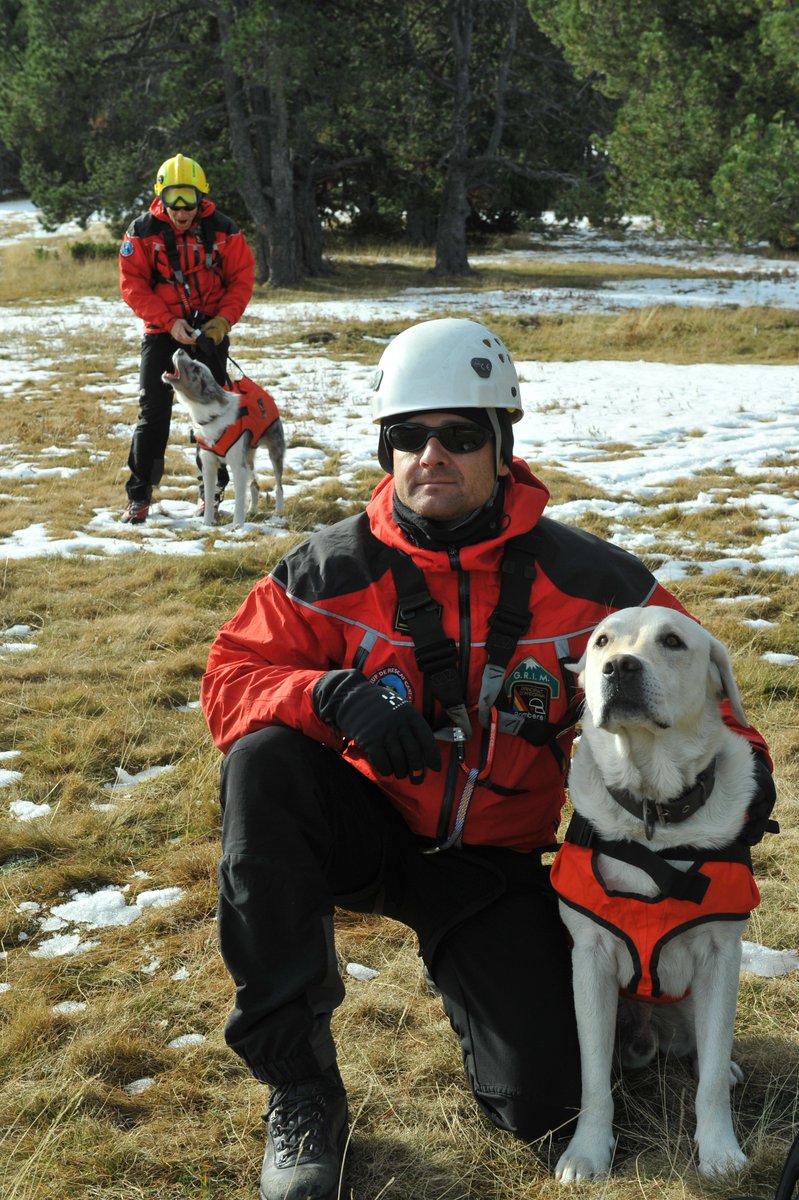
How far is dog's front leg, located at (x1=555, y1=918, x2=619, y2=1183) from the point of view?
247 centimetres

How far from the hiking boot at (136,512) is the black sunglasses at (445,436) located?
538 cm

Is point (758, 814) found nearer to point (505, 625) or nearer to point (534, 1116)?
point (505, 625)

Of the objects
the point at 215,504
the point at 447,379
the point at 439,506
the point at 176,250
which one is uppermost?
the point at 176,250

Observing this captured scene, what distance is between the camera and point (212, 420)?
7.95m

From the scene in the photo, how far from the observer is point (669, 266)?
2948 cm

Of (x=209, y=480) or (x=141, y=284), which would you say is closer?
(x=141, y=284)

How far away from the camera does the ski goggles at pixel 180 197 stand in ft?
24.4

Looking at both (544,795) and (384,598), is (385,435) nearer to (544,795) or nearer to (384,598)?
(384,598)

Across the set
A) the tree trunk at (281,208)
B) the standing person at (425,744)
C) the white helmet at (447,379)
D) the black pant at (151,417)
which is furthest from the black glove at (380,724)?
the tree trunk at (281,208)

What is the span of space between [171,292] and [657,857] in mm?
6641

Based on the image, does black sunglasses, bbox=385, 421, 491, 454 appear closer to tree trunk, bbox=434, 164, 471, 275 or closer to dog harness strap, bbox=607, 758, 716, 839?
dog harness strap, bbox=607, 758, 716, 839

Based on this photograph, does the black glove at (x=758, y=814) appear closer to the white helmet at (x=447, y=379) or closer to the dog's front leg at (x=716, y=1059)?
the dog's front leg at (x=716, y=1059)

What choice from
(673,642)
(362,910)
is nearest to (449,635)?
(673,642)

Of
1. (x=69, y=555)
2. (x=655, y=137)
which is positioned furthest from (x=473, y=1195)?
(x=655, y=137)
